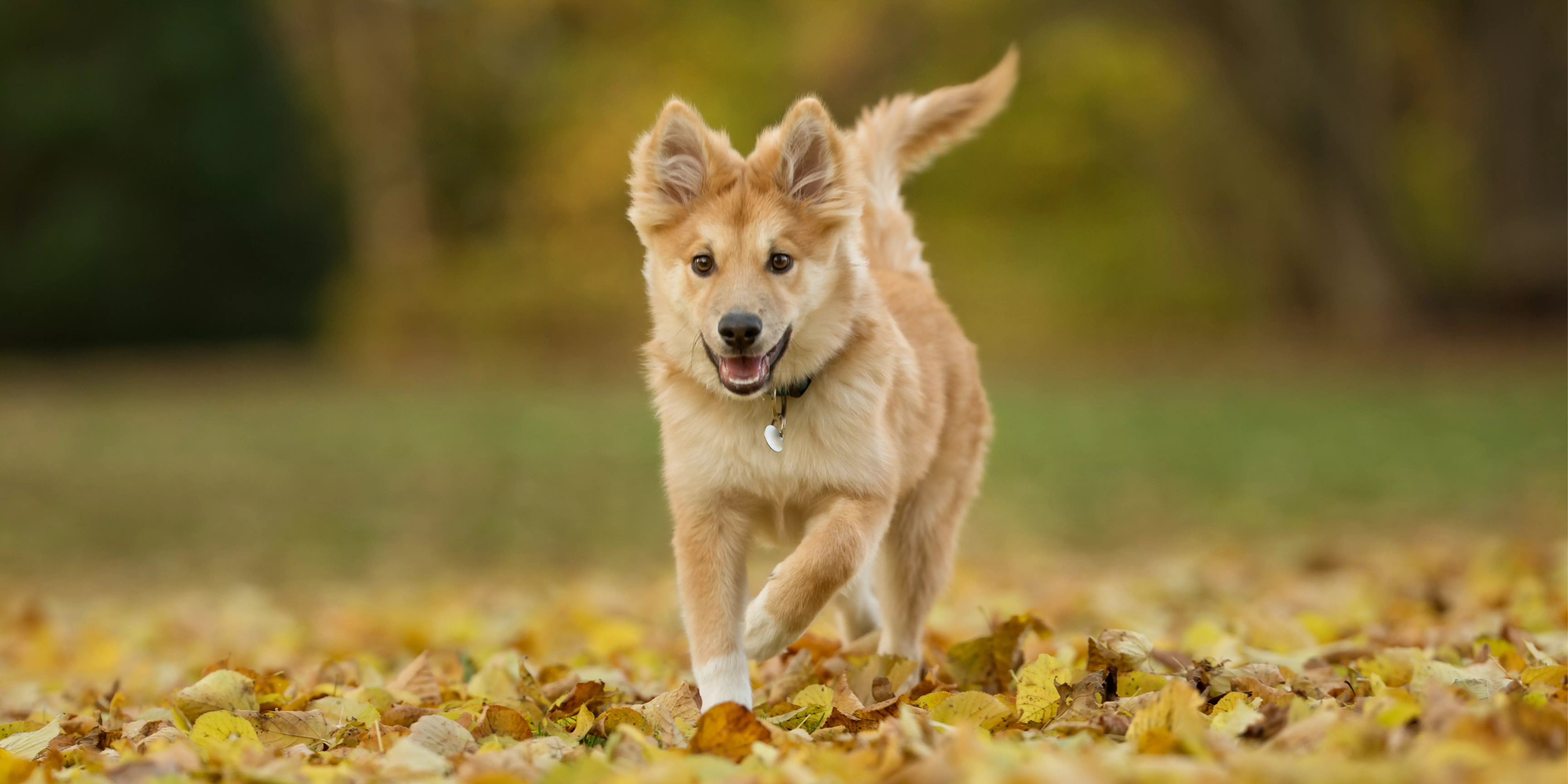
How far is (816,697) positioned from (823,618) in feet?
10.5

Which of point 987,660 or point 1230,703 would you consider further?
point 987,660

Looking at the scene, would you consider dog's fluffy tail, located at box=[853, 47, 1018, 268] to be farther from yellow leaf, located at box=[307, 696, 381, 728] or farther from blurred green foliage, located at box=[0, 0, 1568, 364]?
blurred green foliage, located at box=[0, 0, 1568, 364]

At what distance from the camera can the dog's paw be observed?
3977 mm

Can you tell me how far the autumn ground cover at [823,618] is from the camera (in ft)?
10.6

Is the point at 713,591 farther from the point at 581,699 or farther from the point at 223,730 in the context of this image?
the point at 223,730

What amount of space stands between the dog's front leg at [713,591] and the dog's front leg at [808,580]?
0.28 ft

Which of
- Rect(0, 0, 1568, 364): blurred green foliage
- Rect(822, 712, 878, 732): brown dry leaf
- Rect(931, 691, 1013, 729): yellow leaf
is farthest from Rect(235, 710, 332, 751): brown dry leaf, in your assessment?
Rect(0, 0, 1568, 364): blurred green foliage

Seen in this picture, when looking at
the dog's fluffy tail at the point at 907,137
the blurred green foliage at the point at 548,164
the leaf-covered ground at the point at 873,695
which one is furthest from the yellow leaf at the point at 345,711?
the blurred green foliage at the point at 548,164

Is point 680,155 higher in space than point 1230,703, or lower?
higher

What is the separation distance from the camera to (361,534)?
11891 mm

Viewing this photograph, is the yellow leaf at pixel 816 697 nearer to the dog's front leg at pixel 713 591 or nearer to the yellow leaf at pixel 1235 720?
the dog's front leg at pixel 713 591

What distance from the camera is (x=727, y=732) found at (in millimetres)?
3385

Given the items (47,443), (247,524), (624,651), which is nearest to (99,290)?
(47,443)

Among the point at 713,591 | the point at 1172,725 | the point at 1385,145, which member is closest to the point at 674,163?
the point at 713,591
